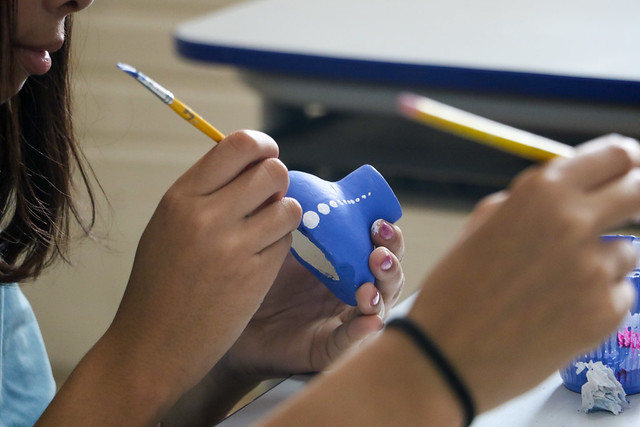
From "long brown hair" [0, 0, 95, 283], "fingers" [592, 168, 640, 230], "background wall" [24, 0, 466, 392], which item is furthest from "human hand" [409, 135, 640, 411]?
"background wall" [24, 0, 466, 392]

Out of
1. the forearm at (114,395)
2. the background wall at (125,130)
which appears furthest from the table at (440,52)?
the forearm at (114,395)

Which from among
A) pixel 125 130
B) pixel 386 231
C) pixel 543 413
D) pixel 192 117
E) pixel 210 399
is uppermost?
pixel 192 117

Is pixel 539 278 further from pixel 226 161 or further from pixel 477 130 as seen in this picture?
pixel 226 161

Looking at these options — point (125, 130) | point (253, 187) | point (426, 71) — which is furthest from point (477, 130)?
point (125, 130)

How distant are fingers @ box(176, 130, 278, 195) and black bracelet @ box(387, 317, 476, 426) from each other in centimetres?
31

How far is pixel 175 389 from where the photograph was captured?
0.75 m

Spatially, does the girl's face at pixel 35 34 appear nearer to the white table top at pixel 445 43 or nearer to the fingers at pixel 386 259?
the fingers at pixel 386 259

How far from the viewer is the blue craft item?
769mm

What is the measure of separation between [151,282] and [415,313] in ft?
1.12

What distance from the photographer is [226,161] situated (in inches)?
28.7

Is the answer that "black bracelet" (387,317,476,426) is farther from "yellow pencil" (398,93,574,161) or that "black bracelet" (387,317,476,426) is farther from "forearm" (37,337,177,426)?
"forearm" (37,337,177,426)

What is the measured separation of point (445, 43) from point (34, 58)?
1.02 m

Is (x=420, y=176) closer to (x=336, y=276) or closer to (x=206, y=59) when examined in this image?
(x=206, y=59)

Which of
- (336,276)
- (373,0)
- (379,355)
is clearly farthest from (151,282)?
(373,0)
